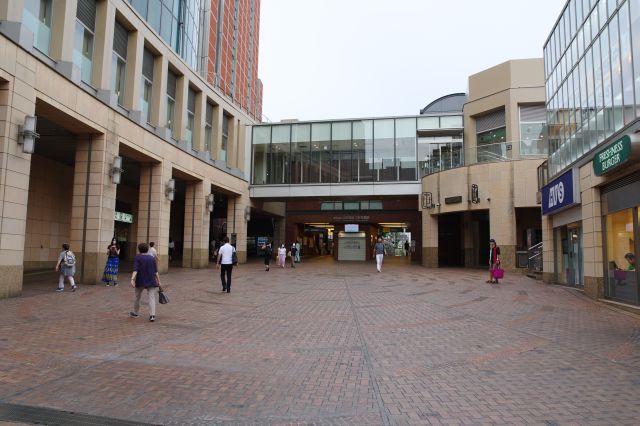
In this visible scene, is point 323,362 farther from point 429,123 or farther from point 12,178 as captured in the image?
point 429,123

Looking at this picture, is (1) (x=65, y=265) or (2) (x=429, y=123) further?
(2) (x=429, y=123)

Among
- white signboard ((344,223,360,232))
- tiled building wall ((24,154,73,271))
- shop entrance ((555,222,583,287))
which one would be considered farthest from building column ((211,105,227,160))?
shop entrance ((555,222,583,287))

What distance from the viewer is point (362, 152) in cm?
3238

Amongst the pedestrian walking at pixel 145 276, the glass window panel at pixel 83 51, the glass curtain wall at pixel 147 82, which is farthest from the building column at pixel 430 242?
the pedestrian walking at pixel 145 276

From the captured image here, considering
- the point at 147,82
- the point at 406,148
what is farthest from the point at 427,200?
the point at 147,82

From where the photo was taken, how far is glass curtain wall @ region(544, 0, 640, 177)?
10414 millimetres

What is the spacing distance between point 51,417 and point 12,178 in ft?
31.0

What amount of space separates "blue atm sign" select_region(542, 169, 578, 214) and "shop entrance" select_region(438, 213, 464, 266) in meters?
15.7

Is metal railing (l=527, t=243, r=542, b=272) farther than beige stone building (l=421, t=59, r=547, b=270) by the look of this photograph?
No

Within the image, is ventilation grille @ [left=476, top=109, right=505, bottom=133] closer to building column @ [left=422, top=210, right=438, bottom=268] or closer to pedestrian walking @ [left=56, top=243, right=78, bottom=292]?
building column @ [left=422, top=210, right=438, bottom=268]

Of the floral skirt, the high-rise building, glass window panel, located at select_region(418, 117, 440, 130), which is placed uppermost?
the high-rise building

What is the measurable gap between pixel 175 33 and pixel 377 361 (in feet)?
78.1

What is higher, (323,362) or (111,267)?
(111,267)

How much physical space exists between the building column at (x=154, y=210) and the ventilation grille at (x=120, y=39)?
5015 mm
